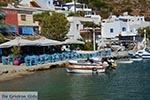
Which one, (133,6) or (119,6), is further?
(133,6)

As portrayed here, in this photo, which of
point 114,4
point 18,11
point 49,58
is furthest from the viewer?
point 114,4

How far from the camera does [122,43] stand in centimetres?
8956

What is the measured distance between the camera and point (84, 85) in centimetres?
3697

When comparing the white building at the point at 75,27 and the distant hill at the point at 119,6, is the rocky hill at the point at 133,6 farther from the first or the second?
the white building at the point at 75,27

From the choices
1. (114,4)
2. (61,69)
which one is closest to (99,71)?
(61,69)

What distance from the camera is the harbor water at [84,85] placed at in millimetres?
31030

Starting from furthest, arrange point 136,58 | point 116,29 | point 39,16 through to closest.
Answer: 1. point 116,29
2. point 39,16
3. point 136,58

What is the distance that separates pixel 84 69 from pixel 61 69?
490 centimetres

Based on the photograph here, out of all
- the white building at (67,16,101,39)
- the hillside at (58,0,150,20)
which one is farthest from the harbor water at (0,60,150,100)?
the hillside at (58,0,150,20)

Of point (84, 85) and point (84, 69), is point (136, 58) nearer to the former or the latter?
point (84, 69)

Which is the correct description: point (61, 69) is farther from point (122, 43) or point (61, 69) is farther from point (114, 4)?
point (114, 4)

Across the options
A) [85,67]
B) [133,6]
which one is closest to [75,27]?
[85,67]

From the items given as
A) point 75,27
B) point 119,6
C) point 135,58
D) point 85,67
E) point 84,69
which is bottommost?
point 135,58

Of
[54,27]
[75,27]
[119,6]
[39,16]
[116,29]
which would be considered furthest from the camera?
[119,6]
